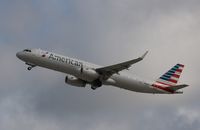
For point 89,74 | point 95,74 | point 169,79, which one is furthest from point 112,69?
point 169,79

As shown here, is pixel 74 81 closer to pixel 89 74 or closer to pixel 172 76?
pixel 89 74

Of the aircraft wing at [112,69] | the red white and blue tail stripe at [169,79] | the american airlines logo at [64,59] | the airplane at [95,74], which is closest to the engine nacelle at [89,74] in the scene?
the airplane at [95,74]

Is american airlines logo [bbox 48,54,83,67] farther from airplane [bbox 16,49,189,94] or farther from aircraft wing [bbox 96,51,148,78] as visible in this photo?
aircraft wing [bbox 96,51,148,78]

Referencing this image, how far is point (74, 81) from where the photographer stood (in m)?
101

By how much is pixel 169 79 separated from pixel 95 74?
49.1 ft

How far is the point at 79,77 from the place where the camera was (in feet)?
315

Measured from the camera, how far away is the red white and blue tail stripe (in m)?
101

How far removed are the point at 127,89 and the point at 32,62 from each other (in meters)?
15.7

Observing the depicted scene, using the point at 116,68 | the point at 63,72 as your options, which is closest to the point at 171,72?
the point at 116,68

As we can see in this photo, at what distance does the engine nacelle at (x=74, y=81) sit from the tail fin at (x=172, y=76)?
40.4ft

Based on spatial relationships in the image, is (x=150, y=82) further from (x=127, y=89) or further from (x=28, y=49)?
(x=28, y=49)

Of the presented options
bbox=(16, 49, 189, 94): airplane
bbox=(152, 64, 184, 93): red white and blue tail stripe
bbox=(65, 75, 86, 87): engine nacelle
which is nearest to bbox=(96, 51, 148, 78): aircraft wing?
bbox=(16, 49, 189, 94): airplane

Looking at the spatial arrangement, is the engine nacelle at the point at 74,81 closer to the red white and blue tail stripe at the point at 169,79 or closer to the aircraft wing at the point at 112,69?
the aircraft wing at the point at 112,69

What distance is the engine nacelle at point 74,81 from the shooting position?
10122cm
